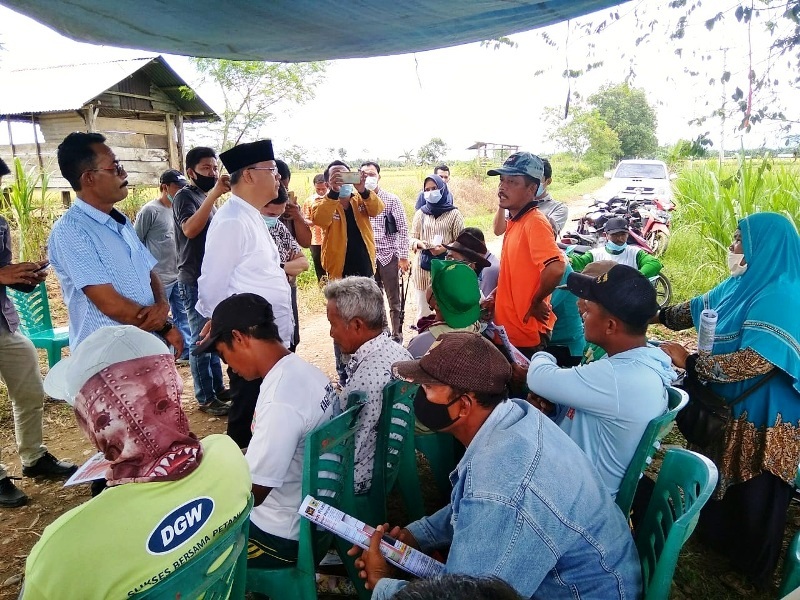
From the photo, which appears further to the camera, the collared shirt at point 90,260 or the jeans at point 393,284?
the jeans at point 393,284

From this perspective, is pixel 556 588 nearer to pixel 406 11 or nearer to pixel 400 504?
pixel 400 504

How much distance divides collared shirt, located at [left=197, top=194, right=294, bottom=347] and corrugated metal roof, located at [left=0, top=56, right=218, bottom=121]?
29.9ft

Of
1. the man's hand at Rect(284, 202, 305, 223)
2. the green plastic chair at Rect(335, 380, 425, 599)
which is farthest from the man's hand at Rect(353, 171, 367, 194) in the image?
Answer: the green plastic chair at Rect(335, 380, 425, 599)

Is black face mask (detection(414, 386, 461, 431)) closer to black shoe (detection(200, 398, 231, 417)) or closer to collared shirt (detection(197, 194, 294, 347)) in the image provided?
collared shirt (detection(197, 194, 294, 347))

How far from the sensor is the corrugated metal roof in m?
10.2

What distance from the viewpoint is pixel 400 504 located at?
3.00 metres

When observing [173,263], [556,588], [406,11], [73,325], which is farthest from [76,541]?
[173,263]

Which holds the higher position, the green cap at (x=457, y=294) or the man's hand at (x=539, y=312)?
the green cap at (x=457, y=294)

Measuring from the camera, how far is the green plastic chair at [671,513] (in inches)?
54.3

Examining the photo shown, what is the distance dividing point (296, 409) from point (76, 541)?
893mm

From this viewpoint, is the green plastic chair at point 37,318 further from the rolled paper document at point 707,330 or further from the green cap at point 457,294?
the rolled paper document at point 707,330

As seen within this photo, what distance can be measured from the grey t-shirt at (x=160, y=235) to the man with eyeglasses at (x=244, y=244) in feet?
8.16

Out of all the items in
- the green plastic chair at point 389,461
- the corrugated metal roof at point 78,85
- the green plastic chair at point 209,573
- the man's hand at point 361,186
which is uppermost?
the corrugated metal roof at point 78,85

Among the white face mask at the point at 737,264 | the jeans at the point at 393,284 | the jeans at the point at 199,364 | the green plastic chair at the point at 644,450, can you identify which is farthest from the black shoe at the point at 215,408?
the white face mask at the point at 737,264
